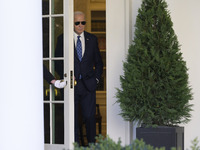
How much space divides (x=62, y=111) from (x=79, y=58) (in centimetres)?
84

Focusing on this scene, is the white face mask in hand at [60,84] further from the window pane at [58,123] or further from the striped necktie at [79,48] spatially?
the striped necktie at [79,48]

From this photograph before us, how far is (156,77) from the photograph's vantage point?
402 cm

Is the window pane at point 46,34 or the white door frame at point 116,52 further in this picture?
the white door frame at point 116,52

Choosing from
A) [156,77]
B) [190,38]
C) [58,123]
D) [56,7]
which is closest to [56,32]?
[56,7]

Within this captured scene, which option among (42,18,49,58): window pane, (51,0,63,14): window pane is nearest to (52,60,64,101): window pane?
(42,18,49,58): window pane

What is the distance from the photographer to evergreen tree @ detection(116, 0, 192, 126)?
398cm

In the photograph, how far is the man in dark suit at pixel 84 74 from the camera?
5.05 meters

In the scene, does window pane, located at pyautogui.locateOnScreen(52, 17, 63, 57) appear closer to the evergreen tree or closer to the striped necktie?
the striped necktie

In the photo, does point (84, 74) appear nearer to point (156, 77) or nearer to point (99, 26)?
point (156, 77)

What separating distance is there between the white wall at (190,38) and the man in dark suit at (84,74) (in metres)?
1.12

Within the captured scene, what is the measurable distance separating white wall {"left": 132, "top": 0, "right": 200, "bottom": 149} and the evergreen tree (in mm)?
386

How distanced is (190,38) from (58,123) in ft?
5.01
